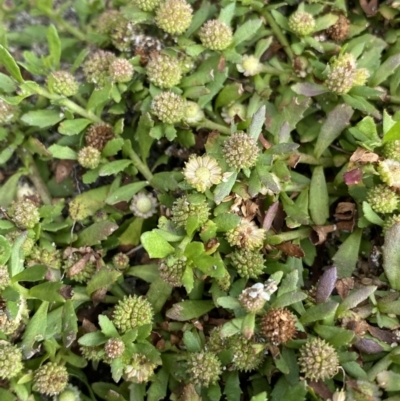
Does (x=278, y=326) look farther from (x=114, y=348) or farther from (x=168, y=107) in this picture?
(x=168, y=107)

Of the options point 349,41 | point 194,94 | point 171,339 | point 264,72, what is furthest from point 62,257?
point 349,41

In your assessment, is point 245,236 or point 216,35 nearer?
point 245,236

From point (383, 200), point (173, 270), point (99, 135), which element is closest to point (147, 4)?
point (99, 135)

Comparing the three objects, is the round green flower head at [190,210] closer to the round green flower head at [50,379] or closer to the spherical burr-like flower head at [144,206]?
the spherical burr-like flower head at [144,206]

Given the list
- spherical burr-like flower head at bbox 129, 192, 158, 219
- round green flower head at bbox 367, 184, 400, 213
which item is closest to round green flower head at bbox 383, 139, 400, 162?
round green flower head at bbox 367, 184, 400, 213

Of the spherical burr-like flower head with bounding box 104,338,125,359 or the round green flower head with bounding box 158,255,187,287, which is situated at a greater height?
the round green flower head with bounding box 158,255,187,287

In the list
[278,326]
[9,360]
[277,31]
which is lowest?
[9,360]

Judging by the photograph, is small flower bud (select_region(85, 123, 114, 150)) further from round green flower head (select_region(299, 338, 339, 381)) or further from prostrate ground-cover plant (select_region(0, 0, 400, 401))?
round green flower head (select_region(299, 338, 339, 381))
